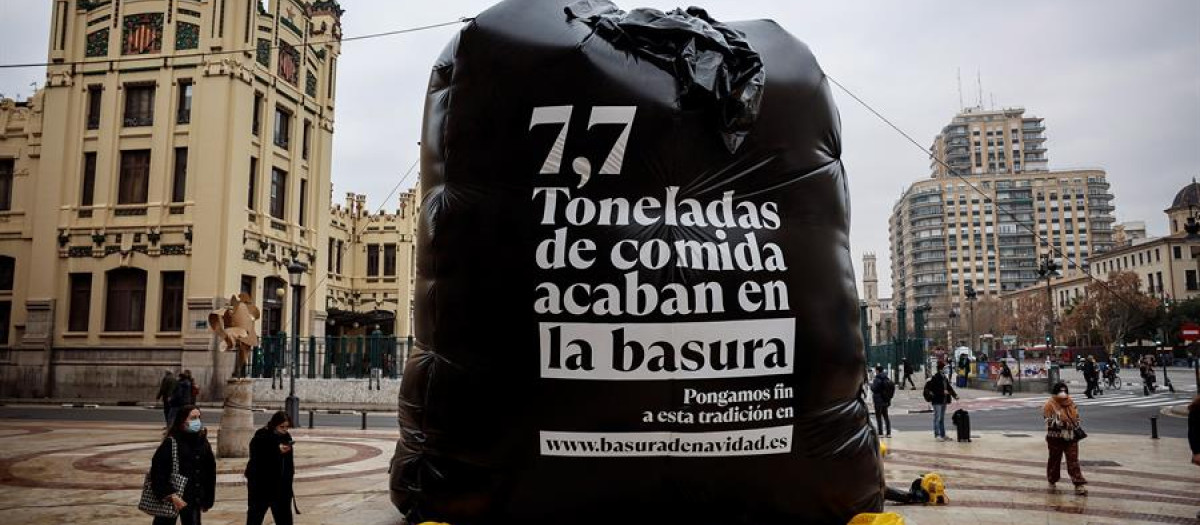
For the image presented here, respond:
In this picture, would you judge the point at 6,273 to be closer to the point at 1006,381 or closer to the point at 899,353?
the point at 899,353

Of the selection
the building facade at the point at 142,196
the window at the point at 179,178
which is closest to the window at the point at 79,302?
the building facade at the point at 142,196

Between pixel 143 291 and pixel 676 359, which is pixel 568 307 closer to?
pixel 676 359

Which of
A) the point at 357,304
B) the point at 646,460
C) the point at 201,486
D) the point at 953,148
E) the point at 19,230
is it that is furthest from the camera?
the point at 953,148

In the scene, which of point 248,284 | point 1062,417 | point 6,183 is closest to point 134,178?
point 248,284

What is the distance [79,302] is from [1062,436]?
30353 mm

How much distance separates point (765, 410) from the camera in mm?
4996

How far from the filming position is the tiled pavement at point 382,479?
25.0 ft

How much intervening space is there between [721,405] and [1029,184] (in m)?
141

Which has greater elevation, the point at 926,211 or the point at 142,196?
the point at 926,211

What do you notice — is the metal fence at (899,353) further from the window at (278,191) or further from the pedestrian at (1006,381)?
the window at (278,191)

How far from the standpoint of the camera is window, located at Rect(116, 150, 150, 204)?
91.1 feet

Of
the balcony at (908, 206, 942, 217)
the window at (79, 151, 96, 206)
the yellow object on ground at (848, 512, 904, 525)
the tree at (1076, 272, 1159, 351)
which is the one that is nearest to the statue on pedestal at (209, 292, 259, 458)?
the yellow object on ground at (848, 512, 904, 525)

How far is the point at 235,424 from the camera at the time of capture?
1212cm

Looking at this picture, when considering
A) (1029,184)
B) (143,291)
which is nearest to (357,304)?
(143,291)
